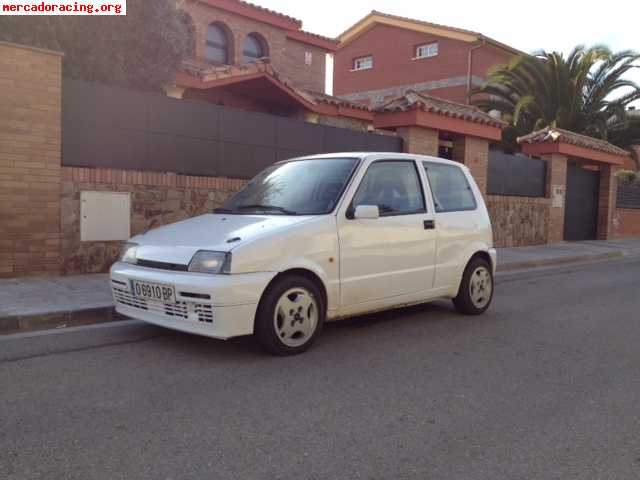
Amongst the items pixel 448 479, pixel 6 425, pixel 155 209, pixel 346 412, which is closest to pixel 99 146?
pixel 155 209

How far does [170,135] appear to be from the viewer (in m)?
8.40

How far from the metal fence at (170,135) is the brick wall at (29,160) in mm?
260

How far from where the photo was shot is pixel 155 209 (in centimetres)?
829

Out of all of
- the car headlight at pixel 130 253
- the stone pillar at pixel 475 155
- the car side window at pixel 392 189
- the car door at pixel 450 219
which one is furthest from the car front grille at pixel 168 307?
the stone pillar at pixel 475 155

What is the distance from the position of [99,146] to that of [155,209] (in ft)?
3.76

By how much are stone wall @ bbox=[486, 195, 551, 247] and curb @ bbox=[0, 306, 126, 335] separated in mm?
10287

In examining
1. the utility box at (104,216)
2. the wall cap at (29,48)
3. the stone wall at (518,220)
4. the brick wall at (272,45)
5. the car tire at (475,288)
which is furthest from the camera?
the brick wall at (272,45)

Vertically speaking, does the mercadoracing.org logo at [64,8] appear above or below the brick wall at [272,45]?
below

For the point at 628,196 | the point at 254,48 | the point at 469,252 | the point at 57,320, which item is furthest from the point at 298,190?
the point at 628,196

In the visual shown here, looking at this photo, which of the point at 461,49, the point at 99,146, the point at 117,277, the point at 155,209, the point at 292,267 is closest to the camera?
the point at 292,267

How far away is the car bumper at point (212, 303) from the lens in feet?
13.5

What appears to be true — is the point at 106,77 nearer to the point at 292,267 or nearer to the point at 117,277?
the point at 117,277

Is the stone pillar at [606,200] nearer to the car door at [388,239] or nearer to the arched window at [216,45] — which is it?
the arched window at [216,45]

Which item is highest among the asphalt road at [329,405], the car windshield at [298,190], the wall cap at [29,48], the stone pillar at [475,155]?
the wall cap at [29,48]
